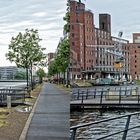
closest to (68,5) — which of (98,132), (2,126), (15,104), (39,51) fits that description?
(98,132)

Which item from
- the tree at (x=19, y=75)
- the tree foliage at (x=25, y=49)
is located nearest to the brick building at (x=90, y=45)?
the tree foliage at (x=25, y=49)

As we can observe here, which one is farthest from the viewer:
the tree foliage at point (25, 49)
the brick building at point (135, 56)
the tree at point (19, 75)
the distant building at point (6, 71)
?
the tree at point (19, 75)

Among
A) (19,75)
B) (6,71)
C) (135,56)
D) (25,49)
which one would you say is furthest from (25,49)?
(19,75)


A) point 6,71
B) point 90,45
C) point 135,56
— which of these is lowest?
point 135,56

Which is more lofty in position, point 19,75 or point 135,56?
point 19,75

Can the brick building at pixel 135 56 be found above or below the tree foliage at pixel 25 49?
below

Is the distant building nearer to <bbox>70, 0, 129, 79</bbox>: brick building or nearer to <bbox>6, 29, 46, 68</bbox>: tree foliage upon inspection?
<bbox>6, 29, 46, 68</bbox>: tree foliage

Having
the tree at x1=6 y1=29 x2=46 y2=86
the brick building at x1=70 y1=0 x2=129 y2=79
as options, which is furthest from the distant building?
the brick building at x1=70 y1=0 x2=129 y2=79

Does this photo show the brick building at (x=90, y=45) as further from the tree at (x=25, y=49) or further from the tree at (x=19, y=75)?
the tree at (x=19, y=75)

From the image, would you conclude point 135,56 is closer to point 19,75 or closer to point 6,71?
point 6,71
